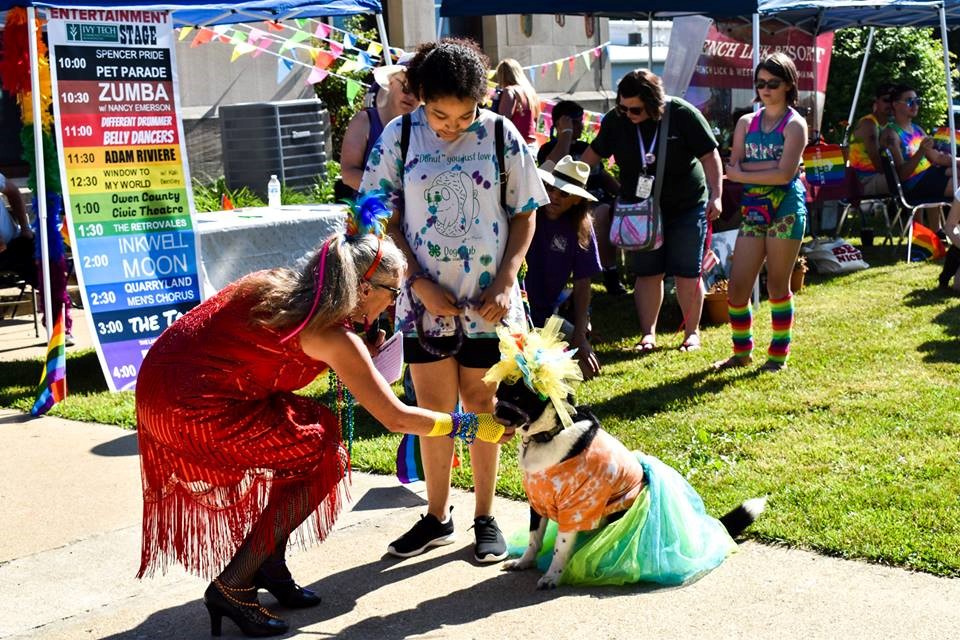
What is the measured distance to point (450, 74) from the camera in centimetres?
A: 405

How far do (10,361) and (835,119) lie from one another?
1265 cm

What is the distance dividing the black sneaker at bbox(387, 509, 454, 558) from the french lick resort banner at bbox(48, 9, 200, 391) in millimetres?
3470

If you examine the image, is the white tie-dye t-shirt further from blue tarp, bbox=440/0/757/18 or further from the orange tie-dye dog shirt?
blue tarp, bbox=440/0/757/18

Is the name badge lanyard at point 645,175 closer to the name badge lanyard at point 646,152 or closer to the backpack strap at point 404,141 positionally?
the name badge lanyard at point 646,152

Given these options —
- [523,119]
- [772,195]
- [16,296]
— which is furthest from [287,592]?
[16,296]

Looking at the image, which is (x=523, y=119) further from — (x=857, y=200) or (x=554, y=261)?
(x=857, y=200)

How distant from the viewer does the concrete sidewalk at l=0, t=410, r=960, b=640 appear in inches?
148

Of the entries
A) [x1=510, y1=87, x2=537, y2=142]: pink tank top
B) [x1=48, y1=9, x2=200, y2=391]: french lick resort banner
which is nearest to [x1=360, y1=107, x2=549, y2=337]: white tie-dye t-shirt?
[x1=510, y1=87, x2=537, y2=142]: pink tank top

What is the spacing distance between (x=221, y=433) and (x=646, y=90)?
183 inches

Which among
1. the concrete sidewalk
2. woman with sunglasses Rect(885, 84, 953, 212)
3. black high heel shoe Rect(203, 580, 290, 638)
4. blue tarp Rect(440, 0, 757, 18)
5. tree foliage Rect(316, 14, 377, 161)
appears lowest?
the concrete sidewalk

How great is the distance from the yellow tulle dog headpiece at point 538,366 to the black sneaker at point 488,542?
29.6 inches

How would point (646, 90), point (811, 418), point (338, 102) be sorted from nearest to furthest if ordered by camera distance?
point (811, 418)
point (646, 90)
point (338, 102)

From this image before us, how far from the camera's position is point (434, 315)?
433cm

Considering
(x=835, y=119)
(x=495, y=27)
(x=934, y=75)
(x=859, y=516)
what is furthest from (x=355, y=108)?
(x=859, y=516)
